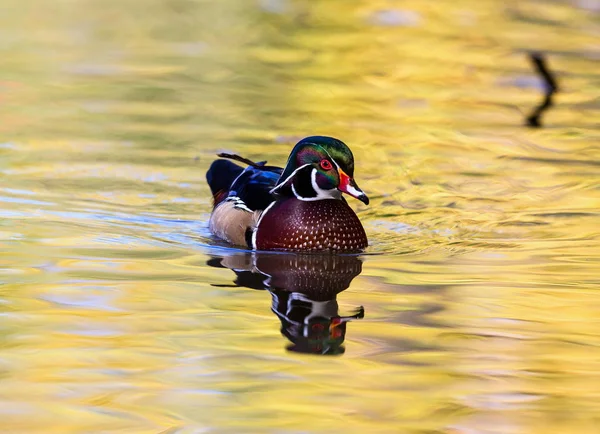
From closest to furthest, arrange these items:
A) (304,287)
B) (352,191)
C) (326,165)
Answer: (304,287) < (352,191) < (326,165)

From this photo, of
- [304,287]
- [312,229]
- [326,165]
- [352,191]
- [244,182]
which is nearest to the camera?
[304,287]

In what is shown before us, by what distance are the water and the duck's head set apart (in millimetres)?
467

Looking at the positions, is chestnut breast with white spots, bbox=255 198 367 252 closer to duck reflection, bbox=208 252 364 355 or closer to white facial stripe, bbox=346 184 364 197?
duck reflection, bbox=208 252 364 355

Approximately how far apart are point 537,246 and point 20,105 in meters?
5.97

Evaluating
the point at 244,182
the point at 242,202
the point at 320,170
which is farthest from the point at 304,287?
the point at 244,182

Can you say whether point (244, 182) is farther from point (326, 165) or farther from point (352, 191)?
point (352, 191)

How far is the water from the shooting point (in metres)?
4.98

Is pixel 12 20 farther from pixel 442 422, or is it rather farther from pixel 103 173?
pixel 442 422

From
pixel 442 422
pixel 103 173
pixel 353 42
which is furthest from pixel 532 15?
pixel 442 422

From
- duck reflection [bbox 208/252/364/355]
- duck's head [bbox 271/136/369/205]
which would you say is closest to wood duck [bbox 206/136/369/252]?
duck's head [bbox 271/136/369/205]

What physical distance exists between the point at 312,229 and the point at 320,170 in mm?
364

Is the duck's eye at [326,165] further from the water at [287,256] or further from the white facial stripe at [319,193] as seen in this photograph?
the water at [287,256]

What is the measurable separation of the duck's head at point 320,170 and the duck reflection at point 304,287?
411mm

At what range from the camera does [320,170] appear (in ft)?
25.0
